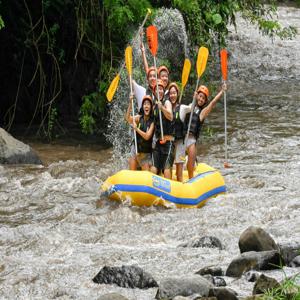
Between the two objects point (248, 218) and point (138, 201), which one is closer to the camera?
point (248, 218)

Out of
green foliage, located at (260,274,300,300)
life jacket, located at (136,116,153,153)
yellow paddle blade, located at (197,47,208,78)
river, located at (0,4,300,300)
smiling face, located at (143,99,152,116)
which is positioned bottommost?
river, located at (0,4,300,300)

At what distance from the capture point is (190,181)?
8258mm

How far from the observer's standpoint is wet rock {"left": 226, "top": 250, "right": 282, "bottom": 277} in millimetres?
5492

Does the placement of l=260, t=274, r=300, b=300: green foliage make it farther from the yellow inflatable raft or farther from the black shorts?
the black shorts

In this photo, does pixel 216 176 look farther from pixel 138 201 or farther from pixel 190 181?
pixel 138 201

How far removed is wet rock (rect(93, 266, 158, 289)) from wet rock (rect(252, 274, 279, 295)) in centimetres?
85

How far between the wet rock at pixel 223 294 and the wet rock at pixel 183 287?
18cm

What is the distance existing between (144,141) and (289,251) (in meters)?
3.13

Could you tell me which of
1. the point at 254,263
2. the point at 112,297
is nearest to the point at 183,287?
the point at 112,297

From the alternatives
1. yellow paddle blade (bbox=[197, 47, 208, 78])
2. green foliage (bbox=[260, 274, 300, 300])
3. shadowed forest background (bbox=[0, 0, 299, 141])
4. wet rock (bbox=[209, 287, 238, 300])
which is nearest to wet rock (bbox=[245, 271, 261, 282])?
wet rock (bbox=[209, 287, 238, 300])

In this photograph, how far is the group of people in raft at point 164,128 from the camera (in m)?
8.55

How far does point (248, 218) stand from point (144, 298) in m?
2.43

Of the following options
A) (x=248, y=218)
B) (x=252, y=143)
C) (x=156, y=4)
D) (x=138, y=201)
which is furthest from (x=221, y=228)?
(x=156, y=4)

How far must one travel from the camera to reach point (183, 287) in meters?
4.98
